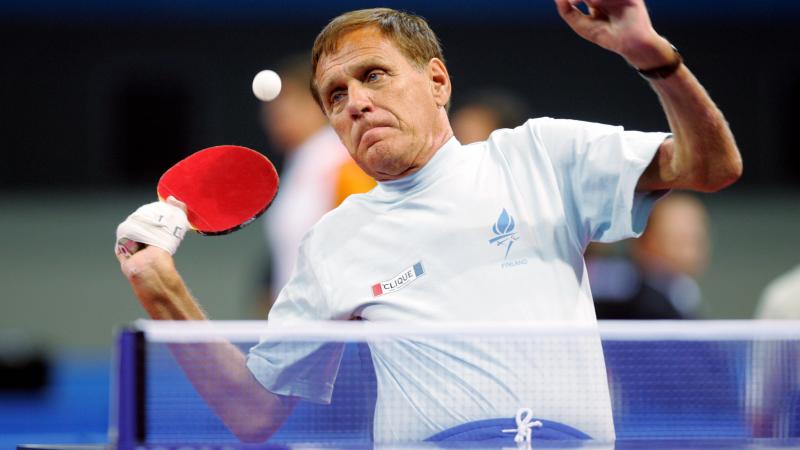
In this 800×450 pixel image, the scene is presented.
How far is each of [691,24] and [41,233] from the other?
6.52 m

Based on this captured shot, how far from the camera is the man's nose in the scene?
230 centimetres

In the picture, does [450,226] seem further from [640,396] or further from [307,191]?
[307,191]

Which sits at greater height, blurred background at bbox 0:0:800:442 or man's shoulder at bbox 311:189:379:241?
blurred background at bbox 0:0:800:442

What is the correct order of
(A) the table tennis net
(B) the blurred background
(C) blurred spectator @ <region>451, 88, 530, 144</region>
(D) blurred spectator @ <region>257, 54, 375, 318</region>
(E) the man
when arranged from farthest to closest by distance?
(B) the blurred background, (C) blurred spectator @ <region>451, 88, 530, 144</region>, (D) blurred spectator @ <region>257, 54, 375, 318</region>, (E) the man, (A) the table tennis net

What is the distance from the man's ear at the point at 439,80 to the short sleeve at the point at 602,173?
26cm

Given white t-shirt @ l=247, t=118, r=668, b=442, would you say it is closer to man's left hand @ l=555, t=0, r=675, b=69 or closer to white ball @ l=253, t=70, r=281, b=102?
man's left hand @ l=555, t=0, r=675, b=69

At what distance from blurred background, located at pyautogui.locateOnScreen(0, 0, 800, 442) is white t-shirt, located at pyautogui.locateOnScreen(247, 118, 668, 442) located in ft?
28.0

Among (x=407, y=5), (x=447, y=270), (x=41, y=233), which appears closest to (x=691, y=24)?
(x=407, y=5)

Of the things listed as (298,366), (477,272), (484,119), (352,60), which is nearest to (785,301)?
(484,119)

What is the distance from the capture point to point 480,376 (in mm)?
2074

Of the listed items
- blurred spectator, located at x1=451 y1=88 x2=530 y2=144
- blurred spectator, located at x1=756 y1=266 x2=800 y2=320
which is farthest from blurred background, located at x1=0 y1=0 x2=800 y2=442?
blurred spectator, located at x1=756 y1=266 x2=800 y2=320

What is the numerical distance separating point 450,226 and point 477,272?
0.12 meters

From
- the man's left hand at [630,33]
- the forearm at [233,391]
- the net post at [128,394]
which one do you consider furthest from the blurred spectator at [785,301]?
the net post at [128,394]

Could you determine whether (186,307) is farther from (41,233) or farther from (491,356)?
(41,233)
